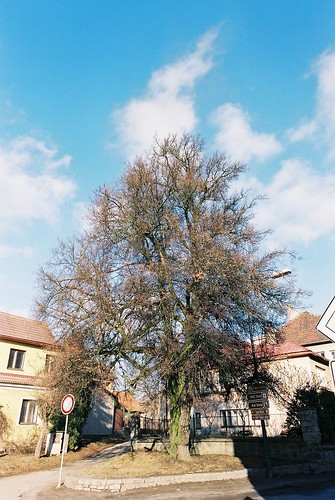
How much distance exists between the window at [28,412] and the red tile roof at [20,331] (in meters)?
3.89

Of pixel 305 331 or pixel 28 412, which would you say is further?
pixel 305 331

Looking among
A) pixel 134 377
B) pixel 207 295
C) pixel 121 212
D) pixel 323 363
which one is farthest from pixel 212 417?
pixel 121 212

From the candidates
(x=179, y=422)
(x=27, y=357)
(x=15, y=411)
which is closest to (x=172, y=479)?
(x=179, y=422)

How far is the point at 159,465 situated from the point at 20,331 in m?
15.6

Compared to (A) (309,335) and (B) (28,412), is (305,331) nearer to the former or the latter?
(A) (309,335)

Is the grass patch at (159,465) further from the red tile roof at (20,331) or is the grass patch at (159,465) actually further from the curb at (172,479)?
the red tile roof at (20,331)

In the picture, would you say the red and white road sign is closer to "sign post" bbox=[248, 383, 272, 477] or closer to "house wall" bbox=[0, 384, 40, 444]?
"sign post" bbox=[248, 383, 272, 477]

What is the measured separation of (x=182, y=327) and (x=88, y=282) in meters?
4.53

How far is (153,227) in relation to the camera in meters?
16.6

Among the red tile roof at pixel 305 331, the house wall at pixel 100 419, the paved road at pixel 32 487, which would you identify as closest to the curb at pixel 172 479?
the paved road at pixel 32 487

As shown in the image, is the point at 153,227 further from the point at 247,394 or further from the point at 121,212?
the point at 247,394

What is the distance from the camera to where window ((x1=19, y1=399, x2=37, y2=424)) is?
2319 cm

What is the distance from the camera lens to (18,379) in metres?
23.4

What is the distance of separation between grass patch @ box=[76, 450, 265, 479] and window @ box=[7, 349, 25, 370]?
11588 millimetres
